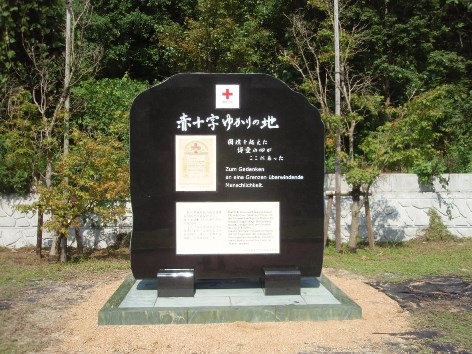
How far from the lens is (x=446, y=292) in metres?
7.55

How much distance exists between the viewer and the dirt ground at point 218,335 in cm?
543

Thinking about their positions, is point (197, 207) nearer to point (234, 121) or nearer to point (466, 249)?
point (234, 121)

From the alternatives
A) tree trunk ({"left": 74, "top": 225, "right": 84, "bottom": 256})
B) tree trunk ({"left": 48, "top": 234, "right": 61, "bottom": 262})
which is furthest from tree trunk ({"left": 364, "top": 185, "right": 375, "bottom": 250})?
tree trunk ({"left": 48, "top": 234, "right": 61, "bottom": 262})

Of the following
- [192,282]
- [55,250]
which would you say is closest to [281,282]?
[192,282]

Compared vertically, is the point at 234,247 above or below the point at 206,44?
below

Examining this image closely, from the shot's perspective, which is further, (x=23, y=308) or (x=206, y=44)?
(x=206, y=44)

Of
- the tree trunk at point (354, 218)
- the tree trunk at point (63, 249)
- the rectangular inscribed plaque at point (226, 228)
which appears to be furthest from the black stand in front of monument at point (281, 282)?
the tree trunk at point (63, 249)

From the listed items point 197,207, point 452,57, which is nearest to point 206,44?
point 452,57

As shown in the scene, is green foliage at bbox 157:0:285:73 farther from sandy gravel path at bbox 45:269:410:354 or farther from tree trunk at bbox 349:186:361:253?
sandy gravel path at bbox 45:269:410:354

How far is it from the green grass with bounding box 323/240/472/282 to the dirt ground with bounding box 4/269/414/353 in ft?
6.66

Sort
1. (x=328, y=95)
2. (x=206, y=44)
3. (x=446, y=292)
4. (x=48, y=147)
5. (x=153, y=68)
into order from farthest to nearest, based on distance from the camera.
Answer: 1. (x=153, y=68)
2. (x=206, y=44)
3. (x=328, y=95)
4. (x=48, y=147)
5. (x=446, y=292)

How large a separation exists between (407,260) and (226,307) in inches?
190

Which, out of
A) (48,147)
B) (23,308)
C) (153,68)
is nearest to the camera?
(23,308)

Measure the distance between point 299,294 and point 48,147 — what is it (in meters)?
5.30
